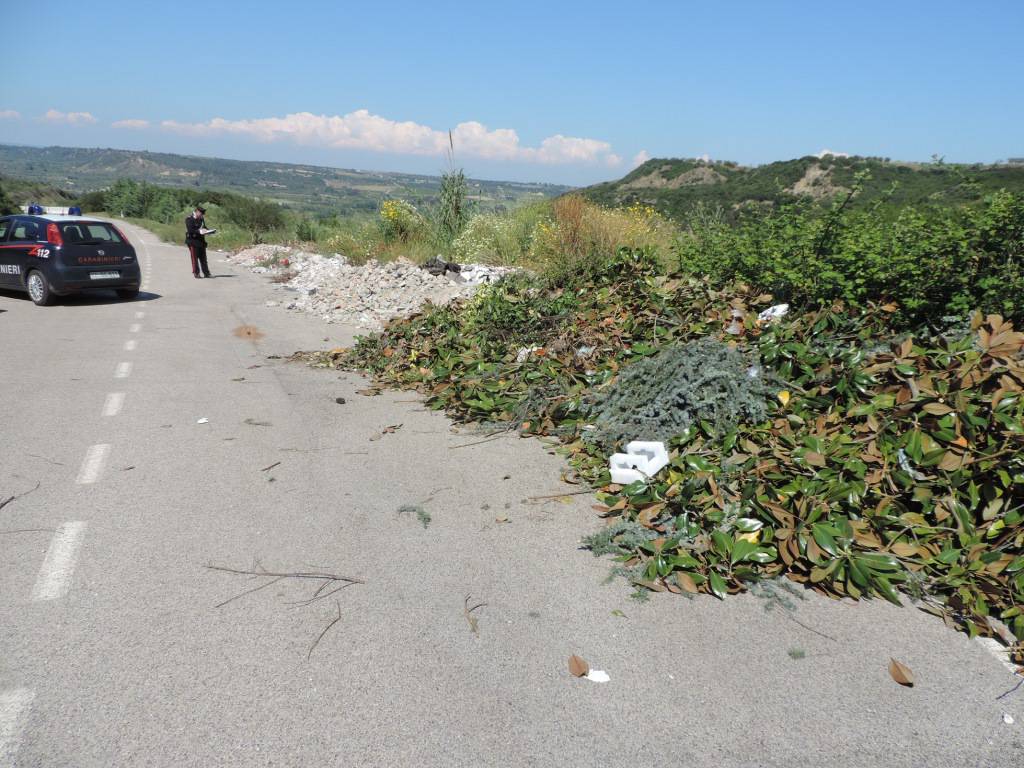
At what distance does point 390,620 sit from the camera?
3.54 metres

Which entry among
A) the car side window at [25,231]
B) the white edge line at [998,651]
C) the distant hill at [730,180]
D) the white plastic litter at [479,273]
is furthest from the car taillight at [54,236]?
the distant hill at [730,180]

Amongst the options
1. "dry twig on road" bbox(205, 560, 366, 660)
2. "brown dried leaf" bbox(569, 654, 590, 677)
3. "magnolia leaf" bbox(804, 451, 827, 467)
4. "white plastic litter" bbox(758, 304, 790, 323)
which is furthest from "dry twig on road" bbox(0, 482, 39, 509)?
"white plastic litter" bbox(758, 304, 790, 323)

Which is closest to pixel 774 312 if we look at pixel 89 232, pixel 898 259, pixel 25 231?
pixel 898 259

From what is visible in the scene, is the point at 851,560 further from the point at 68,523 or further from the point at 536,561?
the point at 68,523

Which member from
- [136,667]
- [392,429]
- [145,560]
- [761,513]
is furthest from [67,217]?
[761,513]

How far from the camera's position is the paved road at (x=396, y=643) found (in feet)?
9.04

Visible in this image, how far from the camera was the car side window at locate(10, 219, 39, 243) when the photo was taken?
13.9m

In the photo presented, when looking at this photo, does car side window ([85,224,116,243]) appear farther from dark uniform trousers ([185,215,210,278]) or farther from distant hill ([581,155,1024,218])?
distant hill ([581,155,1024,218])

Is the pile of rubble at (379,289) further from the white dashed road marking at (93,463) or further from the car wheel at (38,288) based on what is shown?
the white dashed road marking at (93,463)

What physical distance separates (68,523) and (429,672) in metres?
2.85

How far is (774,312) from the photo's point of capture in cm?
668

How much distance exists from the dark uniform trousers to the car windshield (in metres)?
3.95

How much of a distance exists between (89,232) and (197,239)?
5232mm

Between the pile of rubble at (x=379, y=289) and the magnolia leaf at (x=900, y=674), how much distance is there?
29.6 ft
